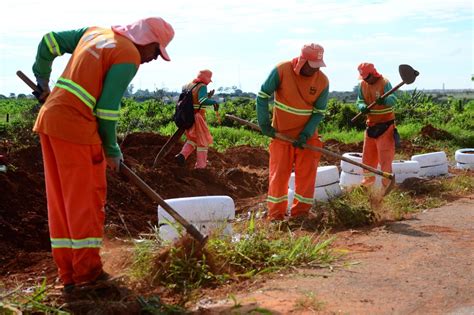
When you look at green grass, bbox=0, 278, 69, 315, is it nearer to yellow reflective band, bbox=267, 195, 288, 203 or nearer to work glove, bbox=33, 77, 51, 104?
work glove, bbox=33, 77, 51, 104

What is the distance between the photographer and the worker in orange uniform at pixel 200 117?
970 centimetres

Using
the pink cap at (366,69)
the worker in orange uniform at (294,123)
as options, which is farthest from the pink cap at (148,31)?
the pink cap at (366,69)

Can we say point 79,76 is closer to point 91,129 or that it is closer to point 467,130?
point 91,129

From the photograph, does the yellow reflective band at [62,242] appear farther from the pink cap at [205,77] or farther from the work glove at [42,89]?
the pink cap at [205,77]

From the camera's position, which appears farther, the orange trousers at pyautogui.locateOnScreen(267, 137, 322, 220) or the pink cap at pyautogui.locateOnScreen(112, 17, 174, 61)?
the orange trousers at pyautogui.locateOnScreen(267, 137, 322, 220)

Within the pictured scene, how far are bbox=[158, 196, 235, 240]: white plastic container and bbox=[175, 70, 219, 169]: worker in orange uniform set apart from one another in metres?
4.58

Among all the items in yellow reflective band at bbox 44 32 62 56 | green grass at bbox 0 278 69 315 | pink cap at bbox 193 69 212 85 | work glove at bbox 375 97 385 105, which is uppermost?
yellow reflective band at bbox 44 32 62 56

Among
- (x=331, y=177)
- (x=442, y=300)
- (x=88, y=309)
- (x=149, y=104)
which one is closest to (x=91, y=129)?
(x=88, y=309)

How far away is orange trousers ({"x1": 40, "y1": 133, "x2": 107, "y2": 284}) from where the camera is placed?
13.2 feet

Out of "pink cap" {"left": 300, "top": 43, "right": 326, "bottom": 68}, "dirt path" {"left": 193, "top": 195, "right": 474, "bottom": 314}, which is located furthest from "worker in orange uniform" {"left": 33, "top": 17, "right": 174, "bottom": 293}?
"pink cap" {"left": 300, "top": 43, "right": 326, "bottom": 68}

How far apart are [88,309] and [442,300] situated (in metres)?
2.29

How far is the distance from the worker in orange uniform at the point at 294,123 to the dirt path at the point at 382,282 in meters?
0.73

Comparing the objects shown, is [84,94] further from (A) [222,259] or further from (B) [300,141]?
(B) [300,141]

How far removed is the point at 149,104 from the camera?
24.3m
